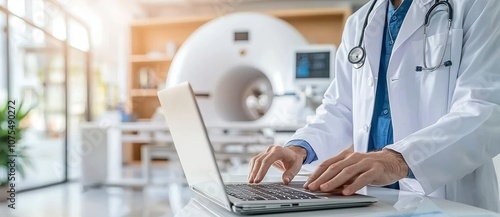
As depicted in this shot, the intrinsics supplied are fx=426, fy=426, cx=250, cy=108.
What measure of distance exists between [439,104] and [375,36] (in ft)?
0.76

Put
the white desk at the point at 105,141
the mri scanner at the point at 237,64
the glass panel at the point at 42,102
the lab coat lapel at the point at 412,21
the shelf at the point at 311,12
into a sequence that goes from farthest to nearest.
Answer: the shelf at the point at 311,12 < the glass panel at the point at 42,102 < the mri scanner at the point at 237,64 < the white desk at the point at 105,141 < the lab coat lapel at the point at 412,21

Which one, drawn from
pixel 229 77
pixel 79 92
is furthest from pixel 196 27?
pixel 229 77

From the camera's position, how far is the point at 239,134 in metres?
3.20

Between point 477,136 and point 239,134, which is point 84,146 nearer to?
point 239,134

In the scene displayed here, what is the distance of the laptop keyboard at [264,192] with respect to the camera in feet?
1.93

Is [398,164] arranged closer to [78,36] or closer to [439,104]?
[439,104]

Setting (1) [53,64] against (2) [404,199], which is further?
(1) [53,64]

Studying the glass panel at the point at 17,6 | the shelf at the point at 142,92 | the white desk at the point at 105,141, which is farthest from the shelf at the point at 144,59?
the glass panel at the point at 17,6

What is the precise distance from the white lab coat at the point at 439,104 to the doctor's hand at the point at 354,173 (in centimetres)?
5

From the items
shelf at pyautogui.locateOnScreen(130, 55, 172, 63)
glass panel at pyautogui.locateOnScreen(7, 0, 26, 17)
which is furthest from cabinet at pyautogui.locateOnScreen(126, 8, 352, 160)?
glass panel at pyautogui.locateOnScreen(7, 0, 26, 17)

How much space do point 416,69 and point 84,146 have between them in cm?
311

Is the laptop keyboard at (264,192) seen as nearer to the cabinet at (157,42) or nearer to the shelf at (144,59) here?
the cabinet at (157,42)

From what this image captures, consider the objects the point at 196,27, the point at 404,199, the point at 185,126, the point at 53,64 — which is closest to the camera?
the point at 185,126

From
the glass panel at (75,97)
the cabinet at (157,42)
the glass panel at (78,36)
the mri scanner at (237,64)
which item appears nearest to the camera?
the mri scanner at (237,64)
